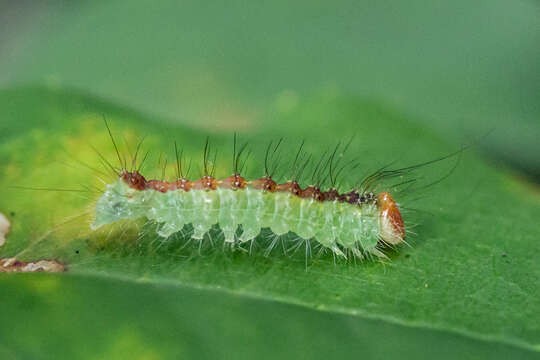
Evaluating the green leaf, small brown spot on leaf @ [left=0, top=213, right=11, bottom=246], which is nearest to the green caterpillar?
the green leaf

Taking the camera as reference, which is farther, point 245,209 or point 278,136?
point 278,136

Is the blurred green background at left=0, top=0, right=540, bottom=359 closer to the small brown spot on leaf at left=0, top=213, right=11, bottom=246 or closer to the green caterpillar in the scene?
the small brown spot on leaf at left=0, top=213, right=11, bottom=246

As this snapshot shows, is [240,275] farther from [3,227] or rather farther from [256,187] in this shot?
[3,227]

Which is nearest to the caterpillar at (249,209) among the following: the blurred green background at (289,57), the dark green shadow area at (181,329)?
the dark green shadow area at (181,329)

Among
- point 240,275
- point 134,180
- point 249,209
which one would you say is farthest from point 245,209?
point 240,275

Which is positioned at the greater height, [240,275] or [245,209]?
[245,209]

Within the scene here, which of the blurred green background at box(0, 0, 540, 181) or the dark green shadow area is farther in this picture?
the blurred green background at box(0, 0, 540, 181)

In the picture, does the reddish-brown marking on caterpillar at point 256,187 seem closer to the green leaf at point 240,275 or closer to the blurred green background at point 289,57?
the green leaf at point 240,275
